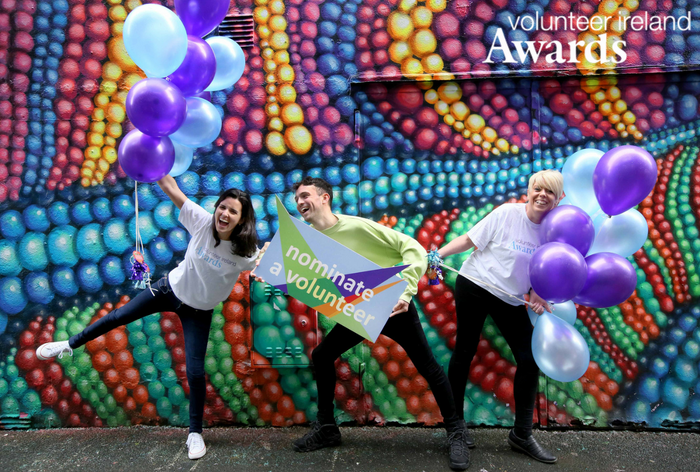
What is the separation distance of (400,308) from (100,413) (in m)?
2.51

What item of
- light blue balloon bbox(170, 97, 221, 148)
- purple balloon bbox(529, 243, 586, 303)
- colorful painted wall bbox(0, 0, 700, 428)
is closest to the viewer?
purple balloon bbox(529, 243, 586, 303)

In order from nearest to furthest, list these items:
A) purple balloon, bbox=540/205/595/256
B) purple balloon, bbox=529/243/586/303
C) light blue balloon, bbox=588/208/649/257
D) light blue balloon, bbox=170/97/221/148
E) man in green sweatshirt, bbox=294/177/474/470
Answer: purple balloon, bbox=529/243/586/303 < purple balloon, bbox=540/205/595/256 < light blue balloon, bbox=588/208/649/257 < light blue balloon, bbox=170/97/221/148 < man in green sweatshirt, bbox=294/177/474/470

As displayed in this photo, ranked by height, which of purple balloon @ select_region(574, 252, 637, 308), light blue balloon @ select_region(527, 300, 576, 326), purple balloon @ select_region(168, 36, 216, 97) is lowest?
light blue balloon @ select_region(527, 300, 576, 326)

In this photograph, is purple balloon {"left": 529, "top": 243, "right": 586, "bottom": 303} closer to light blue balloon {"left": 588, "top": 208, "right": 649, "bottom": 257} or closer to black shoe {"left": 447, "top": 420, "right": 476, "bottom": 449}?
light blue balloon {"left": 588, "top": 208, "right": 649, "bottom": 257}

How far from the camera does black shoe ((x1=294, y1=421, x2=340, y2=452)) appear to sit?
3219 millimetres

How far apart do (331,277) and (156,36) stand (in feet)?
5.26

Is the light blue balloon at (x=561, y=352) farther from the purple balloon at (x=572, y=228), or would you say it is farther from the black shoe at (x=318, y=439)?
the black shoe at (x=318, y=439)

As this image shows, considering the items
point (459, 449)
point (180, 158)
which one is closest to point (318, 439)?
point (459, 449)

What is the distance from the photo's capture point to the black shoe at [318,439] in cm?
322

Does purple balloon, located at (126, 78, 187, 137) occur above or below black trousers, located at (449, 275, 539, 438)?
above

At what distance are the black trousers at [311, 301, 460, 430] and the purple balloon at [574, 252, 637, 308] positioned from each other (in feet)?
3.14

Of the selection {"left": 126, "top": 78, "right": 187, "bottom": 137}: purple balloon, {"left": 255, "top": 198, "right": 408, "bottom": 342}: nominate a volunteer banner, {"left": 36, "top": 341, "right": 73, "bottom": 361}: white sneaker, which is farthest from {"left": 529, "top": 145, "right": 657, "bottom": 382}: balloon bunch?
{"left": 36, "top": 341, "right": 73, "bottom": 361}: white sneaker

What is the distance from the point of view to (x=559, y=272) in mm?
2541

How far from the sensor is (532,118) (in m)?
3.53
